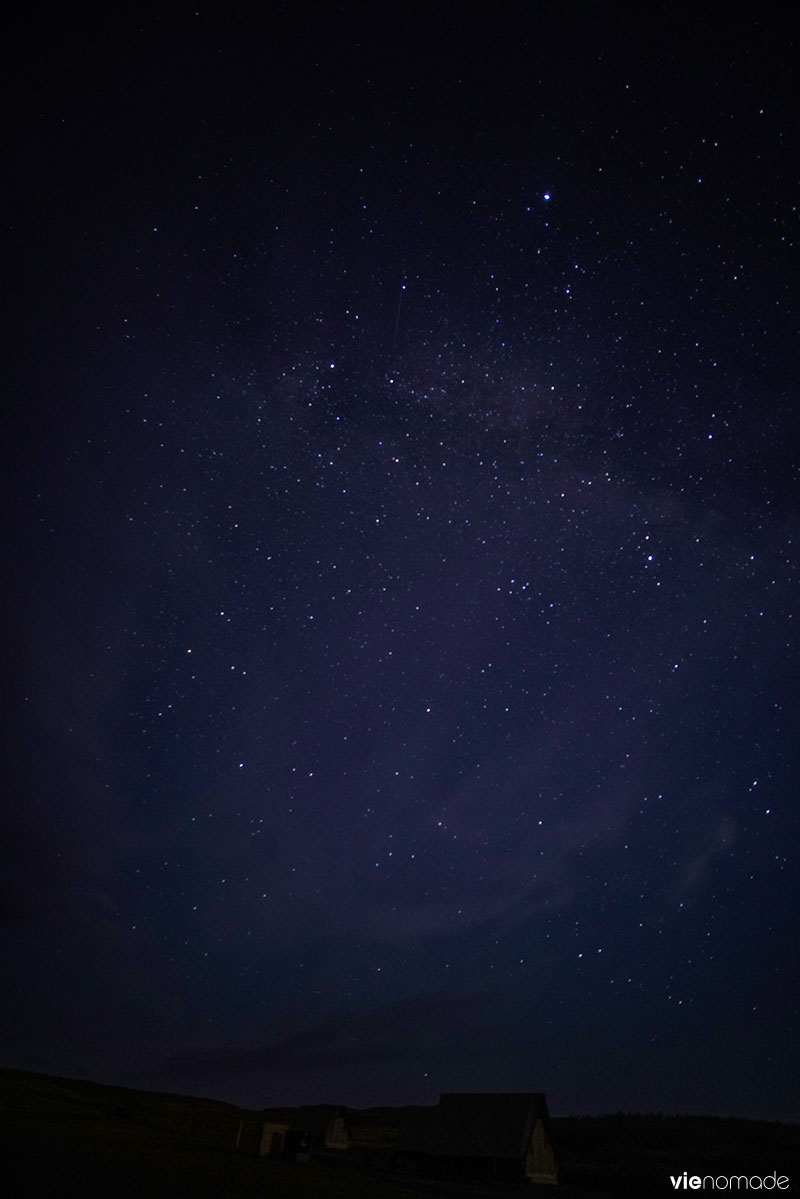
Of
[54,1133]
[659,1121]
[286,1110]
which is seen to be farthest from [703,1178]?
[286,1110]

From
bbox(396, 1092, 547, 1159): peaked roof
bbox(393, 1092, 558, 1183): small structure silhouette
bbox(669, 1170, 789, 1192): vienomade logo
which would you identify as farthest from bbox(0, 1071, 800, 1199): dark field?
bbox(396, 1092, 547, 1159): peaked roof

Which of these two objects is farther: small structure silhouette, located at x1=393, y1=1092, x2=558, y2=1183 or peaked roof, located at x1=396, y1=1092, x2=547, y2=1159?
peaked roof, located at x1=396, y1=1092, x2=547, y2=1159

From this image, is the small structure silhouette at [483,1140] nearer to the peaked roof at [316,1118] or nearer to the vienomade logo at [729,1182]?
the vienomade logo at [729,1182]

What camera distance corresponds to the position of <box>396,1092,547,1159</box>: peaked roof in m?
40.6

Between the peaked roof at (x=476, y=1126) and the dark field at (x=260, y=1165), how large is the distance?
2.79 m

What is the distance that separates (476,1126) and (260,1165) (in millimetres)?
16068

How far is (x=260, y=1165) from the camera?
104 ft

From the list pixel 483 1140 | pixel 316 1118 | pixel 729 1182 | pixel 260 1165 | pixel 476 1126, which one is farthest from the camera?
pixel 316 1118

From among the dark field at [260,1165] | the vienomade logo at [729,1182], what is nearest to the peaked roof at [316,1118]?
the dark field at [260,1165]

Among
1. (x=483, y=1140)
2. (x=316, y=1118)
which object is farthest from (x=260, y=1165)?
(x=316, y=1118)

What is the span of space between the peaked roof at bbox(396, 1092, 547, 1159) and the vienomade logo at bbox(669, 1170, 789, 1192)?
871cm

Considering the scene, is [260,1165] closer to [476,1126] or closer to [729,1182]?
[476,1126]

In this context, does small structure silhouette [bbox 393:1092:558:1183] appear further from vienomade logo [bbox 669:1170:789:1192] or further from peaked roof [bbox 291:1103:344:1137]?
peaked roof [bbox 291:1103:344:1137]

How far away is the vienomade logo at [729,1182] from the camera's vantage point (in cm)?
4266
